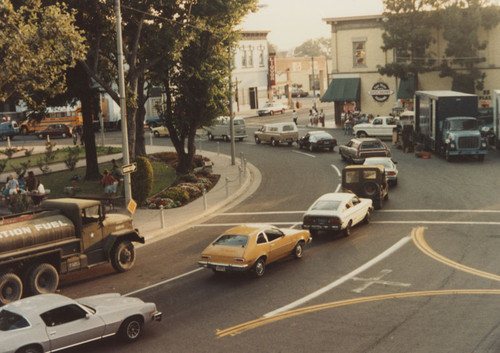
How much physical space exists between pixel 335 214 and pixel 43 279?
415 inches

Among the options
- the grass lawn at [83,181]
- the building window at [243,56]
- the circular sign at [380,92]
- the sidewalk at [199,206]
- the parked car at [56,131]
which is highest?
the building window at [243,56]

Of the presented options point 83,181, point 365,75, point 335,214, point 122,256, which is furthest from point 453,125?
point 122,256

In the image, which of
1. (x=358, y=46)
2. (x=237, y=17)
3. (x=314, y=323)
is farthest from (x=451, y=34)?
(x=314, y=323)

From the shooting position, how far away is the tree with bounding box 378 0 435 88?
61969 millimetres

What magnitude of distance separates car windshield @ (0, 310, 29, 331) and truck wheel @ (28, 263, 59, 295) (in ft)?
15.1

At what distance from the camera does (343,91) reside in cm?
6819

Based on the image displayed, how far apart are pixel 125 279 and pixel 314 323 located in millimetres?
7113

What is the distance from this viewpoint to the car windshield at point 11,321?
41.1ft

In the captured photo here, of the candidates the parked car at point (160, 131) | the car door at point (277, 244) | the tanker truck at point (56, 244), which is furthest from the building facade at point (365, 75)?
the tanker truck at point (56, 244)

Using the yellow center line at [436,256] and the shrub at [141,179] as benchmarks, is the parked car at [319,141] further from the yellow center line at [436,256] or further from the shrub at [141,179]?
the yellow center line at [436,256]

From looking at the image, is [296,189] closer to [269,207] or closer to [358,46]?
[269,207]

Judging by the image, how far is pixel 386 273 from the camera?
18.7m

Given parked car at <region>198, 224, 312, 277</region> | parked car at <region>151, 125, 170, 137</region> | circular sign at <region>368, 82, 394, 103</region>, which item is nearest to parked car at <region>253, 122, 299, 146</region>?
parked car at <region>151, 125, 170, 137</region>

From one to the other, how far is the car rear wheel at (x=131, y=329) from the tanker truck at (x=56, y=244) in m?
4.63
